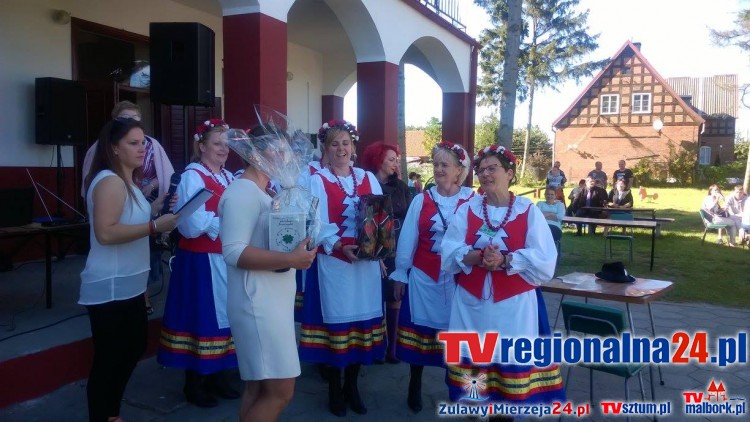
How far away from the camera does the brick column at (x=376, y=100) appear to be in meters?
8.66

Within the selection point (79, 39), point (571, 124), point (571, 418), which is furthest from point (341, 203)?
point (571, 124)

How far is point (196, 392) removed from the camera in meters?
3.95

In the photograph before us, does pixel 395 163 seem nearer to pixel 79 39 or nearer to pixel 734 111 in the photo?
pixel 79 39

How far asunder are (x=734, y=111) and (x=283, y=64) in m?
51.2

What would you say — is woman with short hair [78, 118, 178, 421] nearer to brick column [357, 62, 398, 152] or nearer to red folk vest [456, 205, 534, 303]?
red folk vest [456, 205, 534, 303]

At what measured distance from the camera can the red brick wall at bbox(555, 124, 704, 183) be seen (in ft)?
105

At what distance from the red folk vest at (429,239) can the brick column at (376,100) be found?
485cm

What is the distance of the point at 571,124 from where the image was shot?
34.4 m

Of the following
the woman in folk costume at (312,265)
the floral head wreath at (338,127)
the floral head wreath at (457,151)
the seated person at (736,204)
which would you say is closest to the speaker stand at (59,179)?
the woman in folk costume at (312,265)

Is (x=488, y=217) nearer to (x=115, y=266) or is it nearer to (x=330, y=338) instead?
(x=330, y=338)

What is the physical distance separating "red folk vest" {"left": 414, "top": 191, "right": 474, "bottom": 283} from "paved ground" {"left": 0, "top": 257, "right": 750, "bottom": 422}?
104 cm

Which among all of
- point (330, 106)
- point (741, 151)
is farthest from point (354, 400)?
point (741, 151)

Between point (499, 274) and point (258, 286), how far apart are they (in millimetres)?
1390

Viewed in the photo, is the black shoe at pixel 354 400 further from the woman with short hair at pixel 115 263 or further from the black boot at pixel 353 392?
the woman with short hair at pixel 115 263
